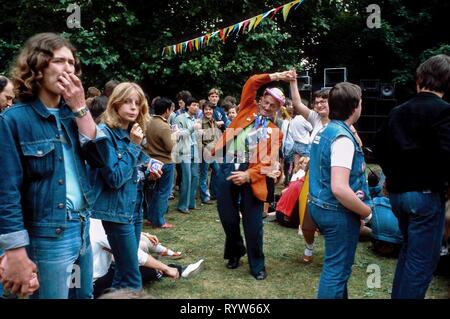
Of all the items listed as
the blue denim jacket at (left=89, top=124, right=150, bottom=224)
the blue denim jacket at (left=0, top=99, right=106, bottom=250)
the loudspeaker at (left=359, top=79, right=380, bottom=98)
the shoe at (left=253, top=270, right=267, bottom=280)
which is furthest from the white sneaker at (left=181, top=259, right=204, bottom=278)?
the loudspeaker at (left=359, top=79, right=380, bottom=98)

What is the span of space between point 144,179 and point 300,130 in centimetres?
463

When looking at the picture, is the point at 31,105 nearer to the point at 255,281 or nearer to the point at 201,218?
the point at 255,281

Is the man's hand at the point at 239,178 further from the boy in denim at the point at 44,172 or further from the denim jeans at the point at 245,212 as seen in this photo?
the boy in denim at the point at 44,172

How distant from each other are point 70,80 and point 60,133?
9.8 inches

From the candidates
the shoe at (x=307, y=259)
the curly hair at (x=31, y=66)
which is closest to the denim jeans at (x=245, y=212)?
the shoe at (x=307, y=259)

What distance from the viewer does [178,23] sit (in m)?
11.8

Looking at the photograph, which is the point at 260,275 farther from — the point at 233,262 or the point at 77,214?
the point at 77,214

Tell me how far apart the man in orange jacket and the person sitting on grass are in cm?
63

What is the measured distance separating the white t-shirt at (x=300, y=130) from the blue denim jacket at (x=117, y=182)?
5113 millimetres

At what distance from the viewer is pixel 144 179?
359 centimetres

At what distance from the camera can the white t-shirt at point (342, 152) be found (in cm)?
259

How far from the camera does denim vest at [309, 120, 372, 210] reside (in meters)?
2.69

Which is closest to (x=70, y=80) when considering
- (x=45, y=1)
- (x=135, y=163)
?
(x=135, y=163)

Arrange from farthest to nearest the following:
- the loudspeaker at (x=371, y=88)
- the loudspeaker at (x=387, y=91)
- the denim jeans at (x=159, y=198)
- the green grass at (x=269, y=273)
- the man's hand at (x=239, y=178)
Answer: the loudspeaker at (x=371, y=88) → the loudspeaker at (x=387, y=91) → the denim jeans at (x=159, y=198) → the man's hand at (x=239, y=178) → the green grass at (x=269, y=273)
